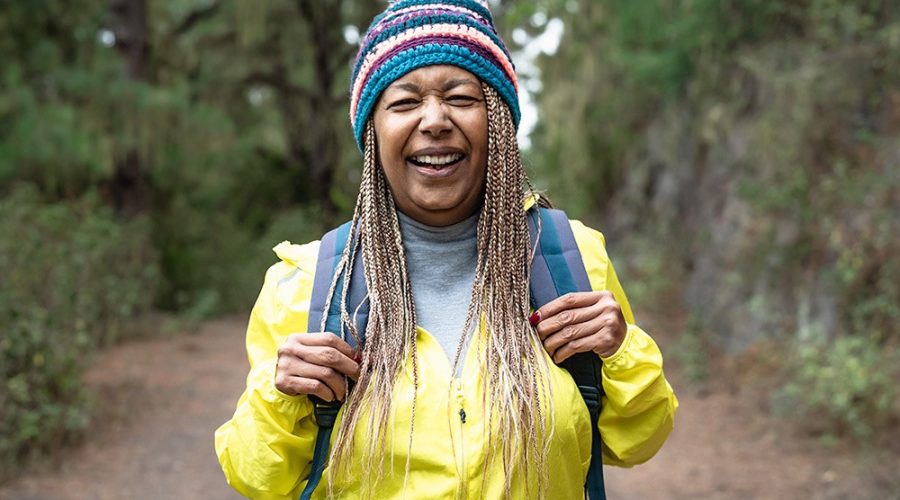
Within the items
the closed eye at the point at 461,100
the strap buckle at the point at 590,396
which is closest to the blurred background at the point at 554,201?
the closed eye at the point at 461,100

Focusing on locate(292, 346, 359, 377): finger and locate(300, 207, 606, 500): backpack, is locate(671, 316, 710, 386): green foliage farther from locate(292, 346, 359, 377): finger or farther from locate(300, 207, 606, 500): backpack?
locate(292, 346, 359, 377): finger

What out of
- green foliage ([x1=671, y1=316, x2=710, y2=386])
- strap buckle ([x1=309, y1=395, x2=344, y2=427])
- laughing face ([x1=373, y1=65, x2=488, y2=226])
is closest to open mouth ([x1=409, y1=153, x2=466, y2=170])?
laughing face ([x1=373, y1=65, x2=488, y2=226])

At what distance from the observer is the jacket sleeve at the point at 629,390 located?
1.90m

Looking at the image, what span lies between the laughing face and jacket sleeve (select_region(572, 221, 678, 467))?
34 centimetres

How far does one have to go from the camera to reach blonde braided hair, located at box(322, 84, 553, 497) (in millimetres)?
1821

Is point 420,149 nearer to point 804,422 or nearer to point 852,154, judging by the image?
point 804,422

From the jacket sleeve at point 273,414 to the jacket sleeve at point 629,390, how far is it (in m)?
0.68

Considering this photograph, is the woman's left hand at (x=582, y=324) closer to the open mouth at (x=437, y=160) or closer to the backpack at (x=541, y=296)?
the backpack at (x=541, y=296)

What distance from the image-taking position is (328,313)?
6.31 ft

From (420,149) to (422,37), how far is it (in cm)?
25

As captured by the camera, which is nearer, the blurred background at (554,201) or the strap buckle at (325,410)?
the strap buckle at (325,410)

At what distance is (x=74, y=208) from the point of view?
9.80 meters

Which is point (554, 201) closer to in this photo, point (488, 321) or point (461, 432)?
point (488, 321)

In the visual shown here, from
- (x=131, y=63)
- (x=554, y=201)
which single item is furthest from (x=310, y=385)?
(x=131, y=63)
